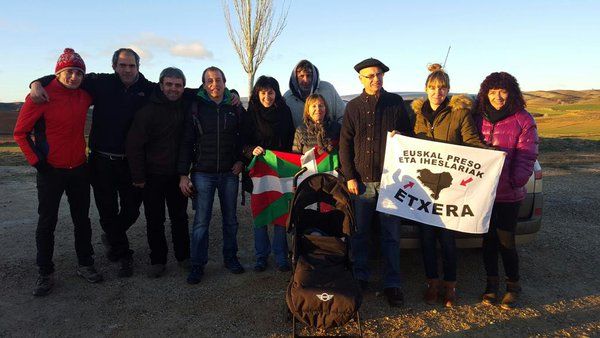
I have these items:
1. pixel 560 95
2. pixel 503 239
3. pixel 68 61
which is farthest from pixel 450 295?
pixel 560 95

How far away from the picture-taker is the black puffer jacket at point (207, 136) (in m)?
4.54

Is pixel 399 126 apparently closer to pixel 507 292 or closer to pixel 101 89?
pixel 507 292

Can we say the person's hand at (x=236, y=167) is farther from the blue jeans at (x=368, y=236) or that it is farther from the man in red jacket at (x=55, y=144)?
the man in red jacket at (x=55, y=144)

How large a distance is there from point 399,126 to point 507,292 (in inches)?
79.5

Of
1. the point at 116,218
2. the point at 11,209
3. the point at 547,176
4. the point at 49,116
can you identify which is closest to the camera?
the point at 49,116

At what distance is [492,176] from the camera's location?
387 cm

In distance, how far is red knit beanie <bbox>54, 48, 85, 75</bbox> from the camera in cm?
424

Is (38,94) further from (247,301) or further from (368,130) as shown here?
(368,130)

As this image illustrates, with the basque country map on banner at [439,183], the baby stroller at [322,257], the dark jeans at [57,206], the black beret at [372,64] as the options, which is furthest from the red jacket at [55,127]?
the basque country map on banner at [439,183]

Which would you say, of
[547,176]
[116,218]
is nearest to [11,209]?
[116,218]

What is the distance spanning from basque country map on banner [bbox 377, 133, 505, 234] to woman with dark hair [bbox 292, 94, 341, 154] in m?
0.70

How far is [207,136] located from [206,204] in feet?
2.62

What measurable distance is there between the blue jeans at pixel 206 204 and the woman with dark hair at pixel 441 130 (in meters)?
2.20

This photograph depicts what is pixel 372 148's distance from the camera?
414 cm
